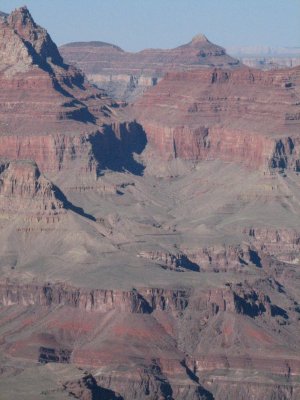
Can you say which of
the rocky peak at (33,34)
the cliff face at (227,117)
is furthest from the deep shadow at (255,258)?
the rocky peak at (33,34)

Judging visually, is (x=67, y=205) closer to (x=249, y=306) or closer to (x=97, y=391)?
(x=249, y=306)

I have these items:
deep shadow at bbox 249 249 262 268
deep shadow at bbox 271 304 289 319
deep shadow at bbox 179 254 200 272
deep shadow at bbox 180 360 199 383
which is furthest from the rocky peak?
deep shadow at bbox 180 360 199 383

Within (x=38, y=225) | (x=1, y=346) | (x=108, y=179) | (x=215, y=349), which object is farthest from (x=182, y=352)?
(x=108, y=179)

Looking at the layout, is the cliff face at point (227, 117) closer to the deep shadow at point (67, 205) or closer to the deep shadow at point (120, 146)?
the deep shadow at point (120, 146)

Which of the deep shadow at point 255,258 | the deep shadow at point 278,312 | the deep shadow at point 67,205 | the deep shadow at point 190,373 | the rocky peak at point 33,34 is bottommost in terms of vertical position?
the deep shadow at point 190,373

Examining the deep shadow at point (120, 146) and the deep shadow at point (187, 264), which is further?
the deep shadow at point (120, 146)

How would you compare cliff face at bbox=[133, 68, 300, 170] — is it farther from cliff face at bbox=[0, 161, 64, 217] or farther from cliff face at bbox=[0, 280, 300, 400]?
cliff face at bbox=[0, 280, 300, 400]

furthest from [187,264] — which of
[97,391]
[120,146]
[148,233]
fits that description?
[120,146]
